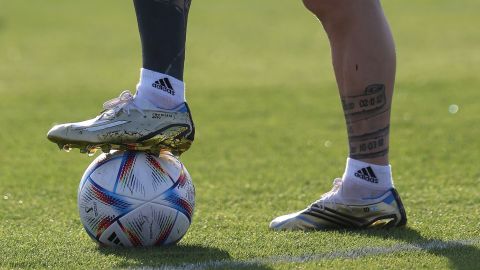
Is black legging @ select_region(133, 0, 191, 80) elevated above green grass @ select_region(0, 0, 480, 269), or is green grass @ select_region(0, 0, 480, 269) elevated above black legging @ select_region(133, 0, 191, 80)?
black legging @ select_region(133, 0, 191, 80)

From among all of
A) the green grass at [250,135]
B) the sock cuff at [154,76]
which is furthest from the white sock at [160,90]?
the green grass at [250,135]

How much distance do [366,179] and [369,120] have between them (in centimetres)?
28

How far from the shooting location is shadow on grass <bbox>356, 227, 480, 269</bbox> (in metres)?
3.92

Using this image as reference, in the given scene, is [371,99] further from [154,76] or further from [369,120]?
[154,76]

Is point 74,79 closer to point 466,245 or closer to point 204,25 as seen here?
point 204,25

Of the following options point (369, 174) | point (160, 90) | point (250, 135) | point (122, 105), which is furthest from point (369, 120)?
point (250, 135)

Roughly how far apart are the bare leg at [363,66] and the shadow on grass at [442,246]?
0.36 metres

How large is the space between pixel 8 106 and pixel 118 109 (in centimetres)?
625

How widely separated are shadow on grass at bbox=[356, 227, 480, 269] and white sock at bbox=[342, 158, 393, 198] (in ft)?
0.66

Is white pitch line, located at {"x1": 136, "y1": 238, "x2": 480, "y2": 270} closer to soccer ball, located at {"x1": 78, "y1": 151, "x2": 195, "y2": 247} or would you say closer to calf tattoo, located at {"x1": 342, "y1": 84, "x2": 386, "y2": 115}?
soccer ball, located at {"x1": 78, "y1": 151, "x2": 195, "y2": 247}

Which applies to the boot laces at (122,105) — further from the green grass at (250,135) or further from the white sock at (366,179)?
the white sock at (366,179)

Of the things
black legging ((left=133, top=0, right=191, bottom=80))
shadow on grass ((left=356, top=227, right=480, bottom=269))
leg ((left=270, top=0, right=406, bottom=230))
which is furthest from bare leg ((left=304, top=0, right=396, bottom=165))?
black legging ((left=133, top=0, right=191, bottom=80))

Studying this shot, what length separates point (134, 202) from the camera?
4320mm

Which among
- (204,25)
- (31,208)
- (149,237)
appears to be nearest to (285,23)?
(204,25)
